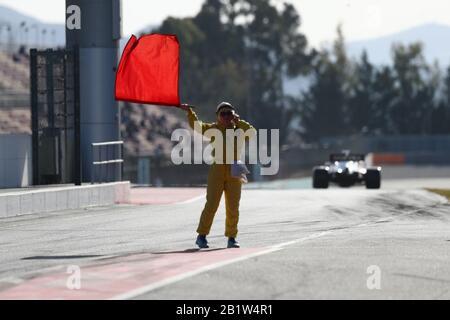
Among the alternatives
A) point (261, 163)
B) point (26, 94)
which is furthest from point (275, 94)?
point (261, 163)

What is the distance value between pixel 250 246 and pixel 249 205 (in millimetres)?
10424

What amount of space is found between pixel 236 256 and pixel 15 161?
15.4m

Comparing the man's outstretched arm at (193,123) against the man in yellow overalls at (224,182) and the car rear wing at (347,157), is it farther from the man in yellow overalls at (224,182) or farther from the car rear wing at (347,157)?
the car rear wing at (347,157)

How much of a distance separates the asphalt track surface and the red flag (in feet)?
6.11

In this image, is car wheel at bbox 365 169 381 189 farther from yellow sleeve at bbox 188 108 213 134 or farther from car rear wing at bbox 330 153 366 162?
yellow sleeve at bbox 188 108 213 134

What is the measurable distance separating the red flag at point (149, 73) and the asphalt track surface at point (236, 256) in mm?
1863

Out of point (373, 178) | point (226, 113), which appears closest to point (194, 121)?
point (226, 113)

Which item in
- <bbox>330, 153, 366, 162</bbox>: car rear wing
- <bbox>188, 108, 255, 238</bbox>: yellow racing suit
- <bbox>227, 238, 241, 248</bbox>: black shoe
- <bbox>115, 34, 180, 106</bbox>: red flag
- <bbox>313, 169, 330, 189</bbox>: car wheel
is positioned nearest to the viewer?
<bbox>188, 108, 255, 238</bbox>: yellow racing suit

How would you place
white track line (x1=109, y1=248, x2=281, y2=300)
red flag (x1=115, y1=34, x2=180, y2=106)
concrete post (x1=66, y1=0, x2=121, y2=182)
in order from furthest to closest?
concrete post (x1=66, y1=0, x2=121, y2=182) < red flag (x1=115, y1=34, x2=180, y2=106) < white track line (x1=109, y1=248, x2=281, y2=300)

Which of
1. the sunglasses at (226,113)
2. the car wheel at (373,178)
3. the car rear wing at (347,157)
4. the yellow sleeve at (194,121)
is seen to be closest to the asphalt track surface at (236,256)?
the yellow sleeve at (194,121)

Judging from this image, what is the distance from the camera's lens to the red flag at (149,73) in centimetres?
1540

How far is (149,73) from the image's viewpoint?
1544 centimetres

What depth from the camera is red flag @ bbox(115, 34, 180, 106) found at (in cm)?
1540

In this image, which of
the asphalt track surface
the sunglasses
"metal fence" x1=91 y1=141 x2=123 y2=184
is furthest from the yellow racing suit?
"metal fence" x1=91 y1=141 x2=123 y2=184
